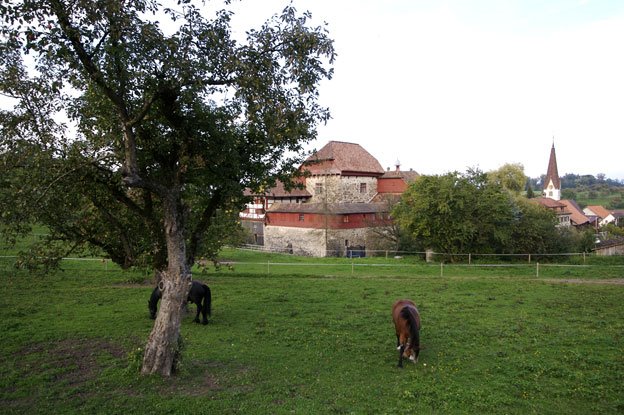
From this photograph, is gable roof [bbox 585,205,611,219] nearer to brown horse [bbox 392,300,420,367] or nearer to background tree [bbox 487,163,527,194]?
background tree [bbox 487,163,527,194]

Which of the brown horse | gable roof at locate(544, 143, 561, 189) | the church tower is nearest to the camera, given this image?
the brown horse

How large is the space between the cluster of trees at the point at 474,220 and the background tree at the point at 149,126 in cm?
2230

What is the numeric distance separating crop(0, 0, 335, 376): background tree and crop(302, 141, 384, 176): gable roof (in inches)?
1417

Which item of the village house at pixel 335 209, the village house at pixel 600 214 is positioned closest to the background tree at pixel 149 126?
the village house at pixel 335 209

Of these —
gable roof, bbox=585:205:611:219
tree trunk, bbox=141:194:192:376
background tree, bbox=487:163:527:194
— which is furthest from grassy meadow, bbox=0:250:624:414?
gable roof, bbox=585:205:611:219

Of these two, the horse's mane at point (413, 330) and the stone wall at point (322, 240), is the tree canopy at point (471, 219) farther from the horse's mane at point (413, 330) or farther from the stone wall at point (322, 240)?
the horse's mane at point (413, 330)

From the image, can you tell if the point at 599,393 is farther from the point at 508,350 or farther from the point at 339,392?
the point at 339,392

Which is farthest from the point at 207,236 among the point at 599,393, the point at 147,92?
the point at 599,393

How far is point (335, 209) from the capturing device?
43.1 m

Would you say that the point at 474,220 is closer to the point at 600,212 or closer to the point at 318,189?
the point at 318,189

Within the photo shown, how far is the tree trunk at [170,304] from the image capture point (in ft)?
29.2

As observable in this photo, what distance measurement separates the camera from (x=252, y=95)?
8992 mm

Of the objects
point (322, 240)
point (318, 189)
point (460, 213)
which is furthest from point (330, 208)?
point (460, 213)

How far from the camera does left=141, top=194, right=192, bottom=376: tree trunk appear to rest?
8891 mm
